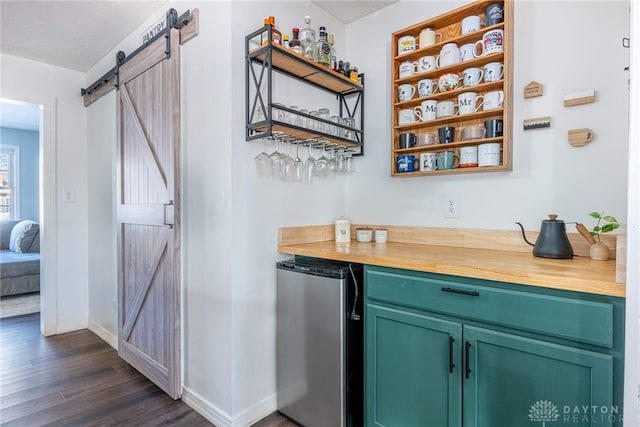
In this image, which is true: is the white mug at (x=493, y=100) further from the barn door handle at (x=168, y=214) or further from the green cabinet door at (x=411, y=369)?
the barn door handle at (x=168, y=214)

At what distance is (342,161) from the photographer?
2.22m

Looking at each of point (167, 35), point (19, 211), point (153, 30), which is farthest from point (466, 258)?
point (19, 211)

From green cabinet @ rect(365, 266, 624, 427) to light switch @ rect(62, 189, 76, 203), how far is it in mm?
3021

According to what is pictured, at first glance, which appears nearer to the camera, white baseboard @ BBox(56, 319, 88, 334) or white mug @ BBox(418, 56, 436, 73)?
white mug @ BBox(418, 56, 436, 73)

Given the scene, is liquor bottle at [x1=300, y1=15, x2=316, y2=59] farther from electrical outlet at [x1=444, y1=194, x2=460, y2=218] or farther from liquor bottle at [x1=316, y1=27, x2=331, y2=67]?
electrical outlet at [x1=444, y1=194, x2=460, y2=218]

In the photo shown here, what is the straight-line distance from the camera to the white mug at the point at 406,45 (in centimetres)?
197

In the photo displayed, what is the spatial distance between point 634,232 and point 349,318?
3.57ft

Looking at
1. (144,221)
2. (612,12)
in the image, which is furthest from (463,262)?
(144,221)

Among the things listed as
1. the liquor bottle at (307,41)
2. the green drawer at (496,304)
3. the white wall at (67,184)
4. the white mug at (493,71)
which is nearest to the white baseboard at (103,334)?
the white wall at (67,184)

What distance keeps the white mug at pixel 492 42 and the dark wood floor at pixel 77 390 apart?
85.5 inches

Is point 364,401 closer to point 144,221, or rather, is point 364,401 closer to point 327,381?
point 327,381

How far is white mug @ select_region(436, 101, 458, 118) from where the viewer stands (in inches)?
73.5

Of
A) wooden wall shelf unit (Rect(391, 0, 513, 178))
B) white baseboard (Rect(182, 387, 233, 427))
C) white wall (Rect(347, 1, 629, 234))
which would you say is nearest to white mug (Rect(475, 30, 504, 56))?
wooden wall shelf unit (Rect(391, 0, 513, 178))

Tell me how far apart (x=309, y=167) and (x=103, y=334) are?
2472 millimetres
